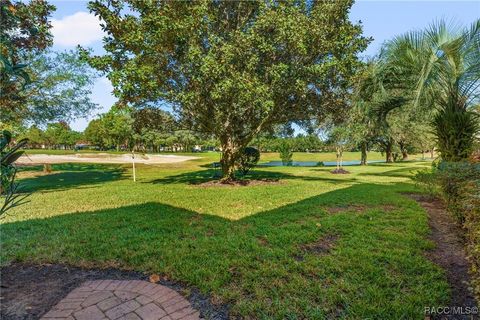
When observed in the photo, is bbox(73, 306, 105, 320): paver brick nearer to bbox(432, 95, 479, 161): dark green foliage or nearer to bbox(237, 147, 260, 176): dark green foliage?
bbox(432, 95, 479, 161): dark green foliage

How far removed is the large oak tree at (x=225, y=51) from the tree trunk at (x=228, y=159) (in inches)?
52.2

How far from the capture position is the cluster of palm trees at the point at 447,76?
7.03 meters

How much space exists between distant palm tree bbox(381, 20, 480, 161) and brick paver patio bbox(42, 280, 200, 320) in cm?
739

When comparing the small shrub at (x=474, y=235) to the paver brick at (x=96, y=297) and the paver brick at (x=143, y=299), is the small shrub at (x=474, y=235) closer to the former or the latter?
the paver brick at (x=143, y=299)

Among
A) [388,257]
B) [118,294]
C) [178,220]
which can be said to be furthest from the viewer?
[178,220]

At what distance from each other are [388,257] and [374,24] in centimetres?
858

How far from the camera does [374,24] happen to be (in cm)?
923

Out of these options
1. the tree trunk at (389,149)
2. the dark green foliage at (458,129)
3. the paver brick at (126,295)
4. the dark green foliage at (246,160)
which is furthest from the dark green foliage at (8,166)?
the tree trunk at (389,149)

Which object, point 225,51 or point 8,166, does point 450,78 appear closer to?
point 225,51

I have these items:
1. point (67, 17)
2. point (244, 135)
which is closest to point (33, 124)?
point (67, 17)

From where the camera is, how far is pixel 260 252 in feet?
12.2

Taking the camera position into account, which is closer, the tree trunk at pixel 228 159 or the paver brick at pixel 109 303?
the paver brick at pixel 109 303

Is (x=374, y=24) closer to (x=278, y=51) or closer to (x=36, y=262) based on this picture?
(x=278, y=51)

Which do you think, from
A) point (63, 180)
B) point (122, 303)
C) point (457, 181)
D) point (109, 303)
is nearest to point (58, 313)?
point (109, 303)
